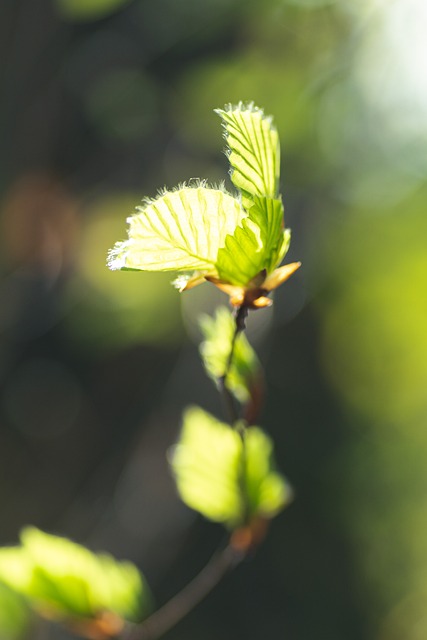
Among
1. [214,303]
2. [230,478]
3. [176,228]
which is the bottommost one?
[230,478]

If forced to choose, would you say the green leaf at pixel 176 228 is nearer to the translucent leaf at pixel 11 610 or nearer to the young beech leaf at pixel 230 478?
the young beech leaf at pixel 230 478

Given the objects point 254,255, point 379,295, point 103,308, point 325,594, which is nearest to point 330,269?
point 379,295

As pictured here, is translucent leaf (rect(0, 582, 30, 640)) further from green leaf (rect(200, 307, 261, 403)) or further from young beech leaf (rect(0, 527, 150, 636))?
green leaf (rect(200, 307, 261, 403))

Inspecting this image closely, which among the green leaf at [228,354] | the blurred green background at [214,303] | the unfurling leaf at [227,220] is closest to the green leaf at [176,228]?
the unfurling leaf at [227,220]

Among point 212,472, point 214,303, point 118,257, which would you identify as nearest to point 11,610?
point 212,472

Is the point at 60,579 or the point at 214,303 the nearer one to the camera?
the point at 60,579

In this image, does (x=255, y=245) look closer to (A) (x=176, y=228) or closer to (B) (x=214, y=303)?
(A) (x=176, y=228)

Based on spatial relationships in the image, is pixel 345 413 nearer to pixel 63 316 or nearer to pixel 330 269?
pixel 330 269
